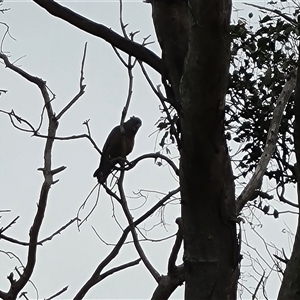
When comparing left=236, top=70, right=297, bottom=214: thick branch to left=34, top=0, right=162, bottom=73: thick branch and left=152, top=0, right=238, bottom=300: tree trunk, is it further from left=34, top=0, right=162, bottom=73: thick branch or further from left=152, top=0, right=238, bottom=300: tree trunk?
left=34, top=0, right=162, bottom=73: thick branch

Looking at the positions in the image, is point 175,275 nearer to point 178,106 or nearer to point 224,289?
point 224,289

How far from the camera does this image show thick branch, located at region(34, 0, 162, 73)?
1.69 m

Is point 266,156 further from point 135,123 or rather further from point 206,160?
point 135,123

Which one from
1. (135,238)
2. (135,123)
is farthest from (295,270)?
(135,123)

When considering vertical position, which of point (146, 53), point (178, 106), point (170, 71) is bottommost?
point (178, 106)

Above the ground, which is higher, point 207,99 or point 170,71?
point 170,71

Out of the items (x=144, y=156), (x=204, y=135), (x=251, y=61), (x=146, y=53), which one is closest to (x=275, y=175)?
(x=251, y=61)

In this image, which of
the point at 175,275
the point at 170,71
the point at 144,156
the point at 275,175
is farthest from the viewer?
A: the point at 275,175

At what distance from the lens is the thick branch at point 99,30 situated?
5.53 feet

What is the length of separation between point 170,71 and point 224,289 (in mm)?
590

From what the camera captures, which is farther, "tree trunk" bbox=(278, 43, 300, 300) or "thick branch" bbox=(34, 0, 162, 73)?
"thick branch" bbox=(34, 0, 162, 73)

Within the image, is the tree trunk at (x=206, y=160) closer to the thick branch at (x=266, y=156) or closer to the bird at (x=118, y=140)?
the thick branch at (x=266, y=156)

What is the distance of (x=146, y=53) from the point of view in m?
1.68

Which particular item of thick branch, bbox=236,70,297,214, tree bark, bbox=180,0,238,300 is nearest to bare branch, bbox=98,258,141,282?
thick branch, bbox=236,70,297,214
